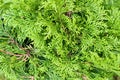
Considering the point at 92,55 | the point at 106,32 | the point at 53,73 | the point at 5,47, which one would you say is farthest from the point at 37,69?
the point at 106,32

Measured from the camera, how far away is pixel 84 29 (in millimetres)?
2451

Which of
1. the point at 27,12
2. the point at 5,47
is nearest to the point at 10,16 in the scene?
the point at 27,12

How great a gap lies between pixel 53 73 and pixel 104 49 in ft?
2.04

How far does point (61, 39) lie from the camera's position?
7.85ft

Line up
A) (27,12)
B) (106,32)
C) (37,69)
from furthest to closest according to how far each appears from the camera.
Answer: (37,69)
(106,32)
(27,12)

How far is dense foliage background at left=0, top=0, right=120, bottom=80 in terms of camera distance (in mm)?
2355

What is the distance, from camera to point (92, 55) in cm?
243

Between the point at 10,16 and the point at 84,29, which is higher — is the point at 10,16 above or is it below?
above

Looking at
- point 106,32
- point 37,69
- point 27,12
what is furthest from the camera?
point 37,69

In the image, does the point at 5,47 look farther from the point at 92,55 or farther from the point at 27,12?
the point at 92,55

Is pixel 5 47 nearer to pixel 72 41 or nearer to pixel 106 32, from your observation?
pixel 72 41

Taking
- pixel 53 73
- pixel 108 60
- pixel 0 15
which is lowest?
pixel 53 73

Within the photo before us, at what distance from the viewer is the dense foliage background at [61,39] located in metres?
2.36

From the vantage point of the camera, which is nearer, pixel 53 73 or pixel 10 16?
pixel 10 16
